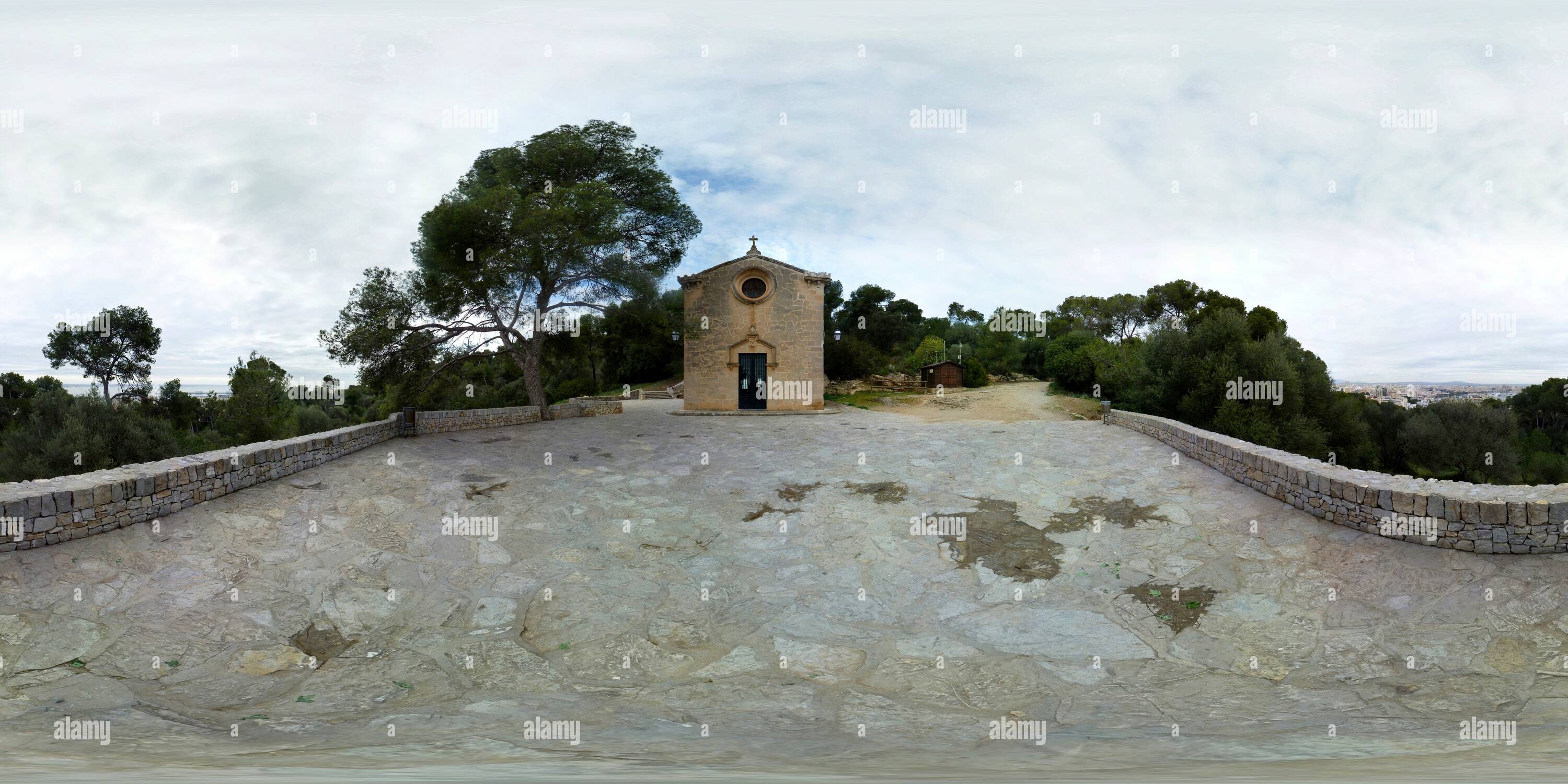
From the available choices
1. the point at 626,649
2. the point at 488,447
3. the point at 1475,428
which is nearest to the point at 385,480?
→ the point at 488,447

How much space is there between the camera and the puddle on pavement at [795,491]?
36.6 feet

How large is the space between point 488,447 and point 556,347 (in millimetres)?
6699

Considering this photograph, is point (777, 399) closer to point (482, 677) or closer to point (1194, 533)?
point (1194, 533)

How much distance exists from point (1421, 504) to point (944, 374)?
32632mm

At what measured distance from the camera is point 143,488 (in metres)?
8.22

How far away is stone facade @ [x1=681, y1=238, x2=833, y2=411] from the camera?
2470cm

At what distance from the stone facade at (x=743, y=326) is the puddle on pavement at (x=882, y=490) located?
43.3ft

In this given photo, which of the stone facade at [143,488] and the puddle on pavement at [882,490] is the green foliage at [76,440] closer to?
the stone facade at [143,488]

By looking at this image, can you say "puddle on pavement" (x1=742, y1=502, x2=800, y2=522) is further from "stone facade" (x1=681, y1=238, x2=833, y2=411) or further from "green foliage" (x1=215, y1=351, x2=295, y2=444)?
"green foliage" (x1=215, y1=351, x2=295, y2=444)

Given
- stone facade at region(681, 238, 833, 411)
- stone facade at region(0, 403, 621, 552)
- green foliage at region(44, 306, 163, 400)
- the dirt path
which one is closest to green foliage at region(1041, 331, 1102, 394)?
the dirt path

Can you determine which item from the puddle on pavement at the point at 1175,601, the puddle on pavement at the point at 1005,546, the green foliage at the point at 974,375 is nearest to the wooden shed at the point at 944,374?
the green foliage at the point at 974,375

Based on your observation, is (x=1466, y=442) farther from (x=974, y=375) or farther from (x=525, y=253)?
(x=525, y=253)

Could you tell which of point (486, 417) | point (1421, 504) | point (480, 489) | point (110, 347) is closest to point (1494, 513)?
point (1421, 504)

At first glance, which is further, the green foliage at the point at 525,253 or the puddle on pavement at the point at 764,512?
the green foliage at the point at 525,253
